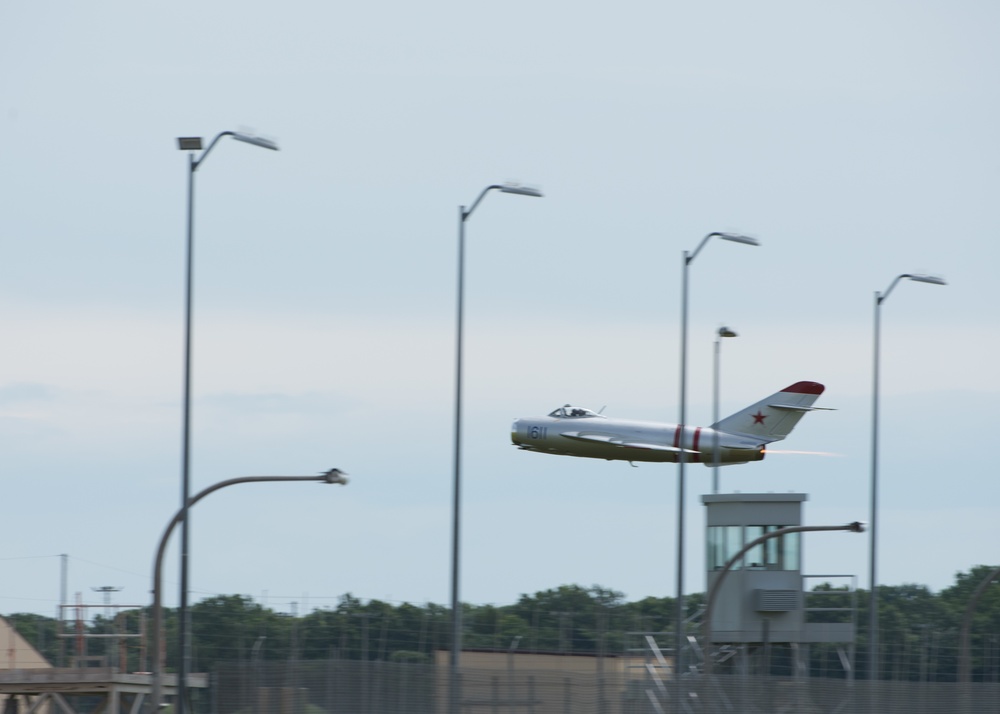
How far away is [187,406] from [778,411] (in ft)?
114

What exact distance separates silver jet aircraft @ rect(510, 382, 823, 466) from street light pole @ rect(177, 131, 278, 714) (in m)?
32.3

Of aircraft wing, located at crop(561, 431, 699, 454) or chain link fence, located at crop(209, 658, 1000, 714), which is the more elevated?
aircraft wing, located at crop(561, 431, 699, 454)

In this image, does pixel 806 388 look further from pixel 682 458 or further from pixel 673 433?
pixel 682 458

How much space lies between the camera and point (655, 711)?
28812mm

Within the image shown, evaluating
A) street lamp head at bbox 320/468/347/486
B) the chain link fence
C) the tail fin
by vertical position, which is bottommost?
the chain link fence

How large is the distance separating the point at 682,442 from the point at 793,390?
22.2 metres

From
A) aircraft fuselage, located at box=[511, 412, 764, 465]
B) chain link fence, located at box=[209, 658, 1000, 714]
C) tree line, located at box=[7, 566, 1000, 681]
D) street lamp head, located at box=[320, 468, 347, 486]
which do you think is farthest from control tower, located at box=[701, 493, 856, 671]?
aircraft fuselage, located at box=[511, 412, 764, 465]

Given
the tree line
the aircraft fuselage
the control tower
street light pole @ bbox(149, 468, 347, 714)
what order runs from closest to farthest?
street light pole @ bbox(149, 468, 347, 714), the tree line, the control tower, the aircraft fuselage

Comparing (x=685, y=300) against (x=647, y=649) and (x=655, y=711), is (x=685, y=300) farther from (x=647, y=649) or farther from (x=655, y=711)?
(x=655, y=711)

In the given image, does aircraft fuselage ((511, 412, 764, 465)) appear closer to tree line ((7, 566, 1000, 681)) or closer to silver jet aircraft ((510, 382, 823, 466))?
silver jet aircraft ((510, 382, 823, 466))

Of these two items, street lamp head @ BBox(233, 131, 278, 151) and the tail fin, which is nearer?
street lamp head @ BBox(233, 131, 278, 151)

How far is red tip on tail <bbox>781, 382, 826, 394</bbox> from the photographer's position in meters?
58.5

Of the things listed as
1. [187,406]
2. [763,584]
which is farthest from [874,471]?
[187,406]

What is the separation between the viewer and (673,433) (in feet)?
191
